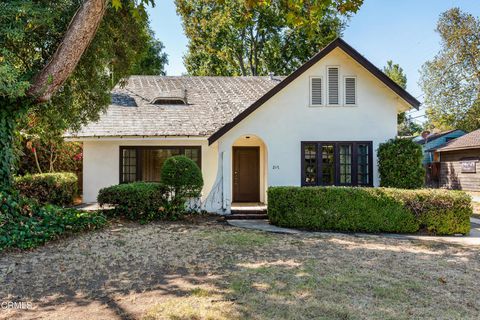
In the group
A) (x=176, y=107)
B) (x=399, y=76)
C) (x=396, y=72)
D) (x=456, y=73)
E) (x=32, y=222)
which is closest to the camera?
(x=32, y=222)

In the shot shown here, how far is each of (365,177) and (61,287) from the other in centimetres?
1011

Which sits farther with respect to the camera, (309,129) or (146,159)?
(146,159)

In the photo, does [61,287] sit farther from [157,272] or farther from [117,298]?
[157,272]

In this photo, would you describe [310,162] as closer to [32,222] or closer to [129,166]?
[129,166]

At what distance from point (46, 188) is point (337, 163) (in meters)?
10.4

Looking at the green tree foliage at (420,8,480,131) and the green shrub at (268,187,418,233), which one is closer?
the green shrub at (268,187,418,233)

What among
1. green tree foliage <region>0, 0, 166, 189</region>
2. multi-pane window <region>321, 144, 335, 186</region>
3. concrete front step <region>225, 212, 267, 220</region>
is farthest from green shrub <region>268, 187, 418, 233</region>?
green tree foliage <region>0, 0, 166, 189</region>

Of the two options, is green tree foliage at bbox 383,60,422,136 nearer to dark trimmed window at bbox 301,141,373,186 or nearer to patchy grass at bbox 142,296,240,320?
dark trimmed window at bbox 301,141,373,186

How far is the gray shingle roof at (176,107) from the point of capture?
13305mm

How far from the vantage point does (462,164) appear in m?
24.8

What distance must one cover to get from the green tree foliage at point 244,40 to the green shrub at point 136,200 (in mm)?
20244

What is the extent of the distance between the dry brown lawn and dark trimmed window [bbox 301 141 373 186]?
3775 mm

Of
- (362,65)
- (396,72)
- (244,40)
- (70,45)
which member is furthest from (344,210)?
(396,72)

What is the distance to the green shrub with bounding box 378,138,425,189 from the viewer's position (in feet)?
37.5
